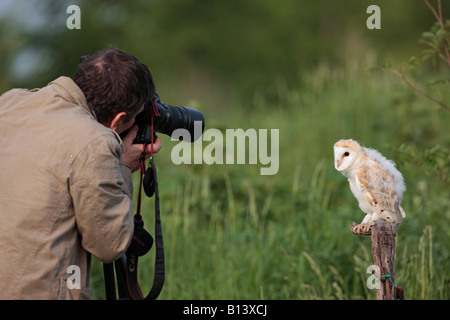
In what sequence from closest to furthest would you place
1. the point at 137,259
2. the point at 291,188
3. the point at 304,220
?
the point at 137,259 < the point at 304,220 < the point at 291,188

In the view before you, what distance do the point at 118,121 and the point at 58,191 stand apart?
399 millimetres

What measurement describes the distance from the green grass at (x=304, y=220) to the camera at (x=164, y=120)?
3.21ft

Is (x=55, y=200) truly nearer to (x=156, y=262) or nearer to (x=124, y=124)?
(x=124, y=124)

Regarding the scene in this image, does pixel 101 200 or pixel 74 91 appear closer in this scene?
pixel 101 200

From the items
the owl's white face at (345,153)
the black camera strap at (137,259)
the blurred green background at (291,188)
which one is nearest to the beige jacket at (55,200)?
the black camera strap at (137,259)

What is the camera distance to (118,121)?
93.2 inches

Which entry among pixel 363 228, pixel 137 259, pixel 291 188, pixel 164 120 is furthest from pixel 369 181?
pixel 291 188

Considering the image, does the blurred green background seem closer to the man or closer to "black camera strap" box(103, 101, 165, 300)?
"black camera strap" box(103, 101, 165, 300)

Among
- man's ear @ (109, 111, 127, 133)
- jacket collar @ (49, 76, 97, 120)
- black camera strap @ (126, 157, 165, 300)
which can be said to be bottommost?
black camera strap @ (126, 157, 165, 300)

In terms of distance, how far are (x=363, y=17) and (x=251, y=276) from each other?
13.7m

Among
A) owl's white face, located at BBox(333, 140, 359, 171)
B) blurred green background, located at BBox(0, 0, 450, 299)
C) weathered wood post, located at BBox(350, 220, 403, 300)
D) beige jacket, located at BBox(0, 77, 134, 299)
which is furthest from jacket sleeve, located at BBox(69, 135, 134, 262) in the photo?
blurred green background, located at BBox(0, 0, 450, 299)

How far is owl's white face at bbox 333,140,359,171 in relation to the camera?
2215 mm

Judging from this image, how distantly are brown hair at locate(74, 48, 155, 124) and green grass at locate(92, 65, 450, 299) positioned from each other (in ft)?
4.60

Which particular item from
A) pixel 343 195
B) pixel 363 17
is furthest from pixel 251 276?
pixel 363 17
